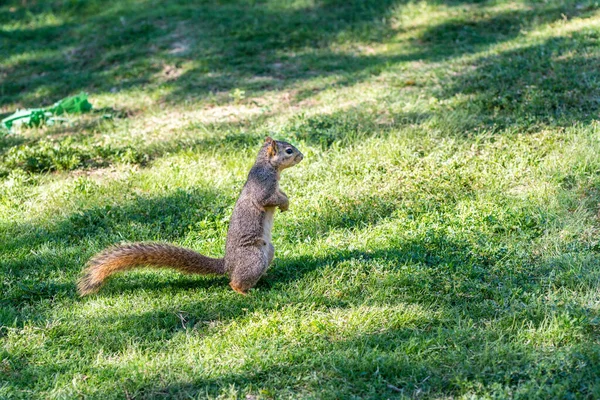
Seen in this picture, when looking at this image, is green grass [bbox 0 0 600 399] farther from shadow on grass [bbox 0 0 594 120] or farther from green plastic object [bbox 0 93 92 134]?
green plastic object [bbox 0 93 92 134]

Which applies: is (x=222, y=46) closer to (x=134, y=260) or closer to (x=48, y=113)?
(x=48, y=113)

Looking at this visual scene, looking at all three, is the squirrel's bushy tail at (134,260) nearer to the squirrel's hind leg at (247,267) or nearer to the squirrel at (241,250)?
the squirrel at (241,250)

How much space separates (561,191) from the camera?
5422 millimetres

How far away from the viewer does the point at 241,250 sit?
14.5ft

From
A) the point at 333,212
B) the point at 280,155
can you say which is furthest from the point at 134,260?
the point at 333,212

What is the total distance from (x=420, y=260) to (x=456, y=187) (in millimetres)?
1210

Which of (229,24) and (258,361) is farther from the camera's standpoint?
(229,24)

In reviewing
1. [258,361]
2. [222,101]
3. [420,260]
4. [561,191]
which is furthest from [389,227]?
[222,101]

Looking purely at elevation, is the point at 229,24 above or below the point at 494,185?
above

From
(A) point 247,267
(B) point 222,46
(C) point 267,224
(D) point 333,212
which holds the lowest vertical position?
(D) point 333,212

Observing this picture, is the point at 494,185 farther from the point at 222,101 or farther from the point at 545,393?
the point at 222,101

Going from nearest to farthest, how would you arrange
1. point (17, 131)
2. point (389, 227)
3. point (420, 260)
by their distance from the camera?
point (420, 260) < point (389, 227) < point (17, 131)

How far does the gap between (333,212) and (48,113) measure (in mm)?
4490

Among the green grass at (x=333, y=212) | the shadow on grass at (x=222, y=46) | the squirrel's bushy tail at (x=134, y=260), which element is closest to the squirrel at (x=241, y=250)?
the squirrel's bushy tail at (x=134, y=260)
